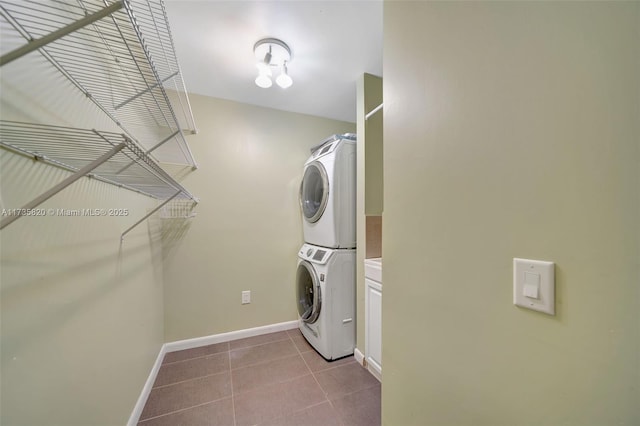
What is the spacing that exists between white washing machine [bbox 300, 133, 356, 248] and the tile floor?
1.01 m

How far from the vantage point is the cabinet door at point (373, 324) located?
1627 mm

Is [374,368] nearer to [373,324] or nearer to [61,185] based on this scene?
[373,324]

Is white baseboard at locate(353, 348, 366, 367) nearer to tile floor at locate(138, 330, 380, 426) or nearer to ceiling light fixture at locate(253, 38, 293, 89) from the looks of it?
tile floor at locate(138, 330, 380, 426)

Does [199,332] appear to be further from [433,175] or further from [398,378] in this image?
[433,175]

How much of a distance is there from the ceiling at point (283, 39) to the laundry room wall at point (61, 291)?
833 millimetres

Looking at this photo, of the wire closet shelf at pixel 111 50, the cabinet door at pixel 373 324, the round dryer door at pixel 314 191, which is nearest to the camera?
the wire closet shelf at pixel 111 50

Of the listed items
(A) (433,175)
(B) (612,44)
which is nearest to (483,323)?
(A) (433,175)

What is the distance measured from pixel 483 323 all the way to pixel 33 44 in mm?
1167

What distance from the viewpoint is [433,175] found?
2.35 ft

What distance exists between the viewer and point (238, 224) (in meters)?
2.27

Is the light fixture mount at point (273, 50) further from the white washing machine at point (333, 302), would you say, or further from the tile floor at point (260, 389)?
the tile floor at point (260, 389)

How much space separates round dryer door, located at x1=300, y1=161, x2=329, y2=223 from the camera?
1.97 meters

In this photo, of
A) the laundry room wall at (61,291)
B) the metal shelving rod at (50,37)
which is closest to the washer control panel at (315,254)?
the laundry room wall at (61,291)

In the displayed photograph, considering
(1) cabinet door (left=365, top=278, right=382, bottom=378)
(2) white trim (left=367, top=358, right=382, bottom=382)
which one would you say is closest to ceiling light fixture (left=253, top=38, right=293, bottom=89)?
(1) cabinet door (left=365, top=278, right=382, bottom=378)
